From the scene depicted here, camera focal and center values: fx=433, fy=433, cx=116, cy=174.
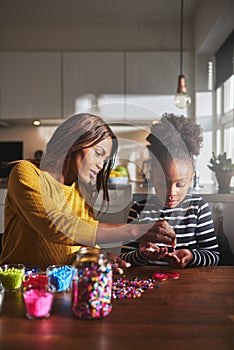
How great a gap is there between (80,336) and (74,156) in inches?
25.3

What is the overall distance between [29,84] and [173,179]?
254cm

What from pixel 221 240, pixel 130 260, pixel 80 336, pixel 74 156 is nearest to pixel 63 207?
pixel 74 156

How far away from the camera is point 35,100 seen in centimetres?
373

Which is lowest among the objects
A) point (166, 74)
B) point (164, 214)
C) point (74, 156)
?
point (164, 214)

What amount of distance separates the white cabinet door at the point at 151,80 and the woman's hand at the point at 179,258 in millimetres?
2560

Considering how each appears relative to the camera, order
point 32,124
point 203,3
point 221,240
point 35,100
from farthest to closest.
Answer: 1. point 32,124
2. point 35,100
3. point 203,3
4. point 221,240

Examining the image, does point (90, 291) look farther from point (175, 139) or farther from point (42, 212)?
point (175, 139)

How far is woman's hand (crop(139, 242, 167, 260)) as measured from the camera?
1345mm

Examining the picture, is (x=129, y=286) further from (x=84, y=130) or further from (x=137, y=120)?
(x=137, y=120)

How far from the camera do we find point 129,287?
112 centimetres

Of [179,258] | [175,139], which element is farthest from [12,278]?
[175,139]

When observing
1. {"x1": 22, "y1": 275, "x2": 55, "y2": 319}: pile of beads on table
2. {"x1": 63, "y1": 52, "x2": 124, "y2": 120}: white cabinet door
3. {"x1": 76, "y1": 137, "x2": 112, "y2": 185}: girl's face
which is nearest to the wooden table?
{"x1": 22, "y1": 275, "x2": 55, "y2": 319}: pile of beads on table

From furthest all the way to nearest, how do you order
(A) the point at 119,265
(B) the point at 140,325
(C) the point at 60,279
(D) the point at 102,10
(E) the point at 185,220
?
(D) the point at 102,10 < (E) the point at 185,220 < (A) the point at 119,265 < (C) the point at 60,279 < (B) the point at 140,325

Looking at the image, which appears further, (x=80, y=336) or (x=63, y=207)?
(x=63, y=207)
